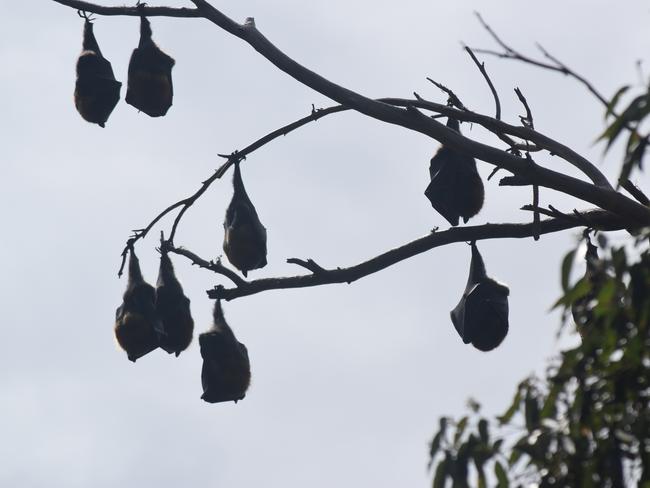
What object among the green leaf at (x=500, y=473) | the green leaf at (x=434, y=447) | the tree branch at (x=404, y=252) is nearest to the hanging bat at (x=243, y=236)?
the tree branch at (x=404, y=252)

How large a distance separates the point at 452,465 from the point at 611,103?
58.7 inches

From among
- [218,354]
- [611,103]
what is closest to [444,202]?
[218,354]

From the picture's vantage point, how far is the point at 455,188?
962 centimetres

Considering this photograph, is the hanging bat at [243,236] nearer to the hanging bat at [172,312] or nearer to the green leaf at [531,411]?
the hanging bat at [172,312]

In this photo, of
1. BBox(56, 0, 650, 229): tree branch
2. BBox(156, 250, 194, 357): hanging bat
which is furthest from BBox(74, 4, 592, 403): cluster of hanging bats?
BBox(56, 0, 650, 229): tree branch

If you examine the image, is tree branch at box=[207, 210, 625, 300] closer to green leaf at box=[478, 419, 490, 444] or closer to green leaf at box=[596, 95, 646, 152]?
green leaf at box=[596, 95, 646, 152]

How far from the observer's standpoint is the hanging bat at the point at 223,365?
31.2 feet

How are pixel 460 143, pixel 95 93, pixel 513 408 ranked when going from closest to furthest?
pixel 513 408 → pixel 460 143 → pixel 95 93

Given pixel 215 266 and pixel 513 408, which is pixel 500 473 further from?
pixel 215 266

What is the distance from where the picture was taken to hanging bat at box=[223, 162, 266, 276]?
29.1 ft

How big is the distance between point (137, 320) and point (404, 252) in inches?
99.3

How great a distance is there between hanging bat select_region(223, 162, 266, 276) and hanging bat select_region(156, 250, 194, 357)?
555 mm

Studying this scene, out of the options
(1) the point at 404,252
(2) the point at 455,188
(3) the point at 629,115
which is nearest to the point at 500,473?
(3) the point at 629,115

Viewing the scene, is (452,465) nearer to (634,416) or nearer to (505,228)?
(634,416)
